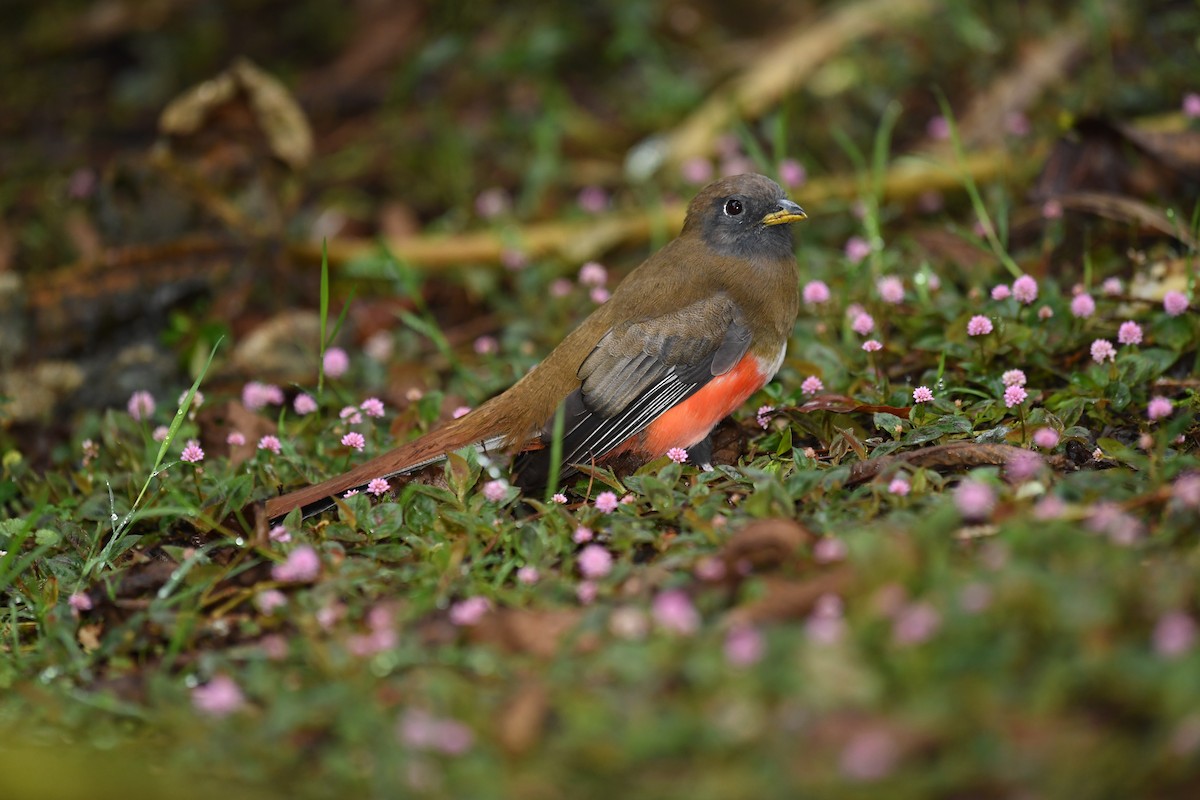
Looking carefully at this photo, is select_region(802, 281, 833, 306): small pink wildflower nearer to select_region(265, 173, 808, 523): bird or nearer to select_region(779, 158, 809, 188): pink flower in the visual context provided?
select_region(265, 173, 808, 523): bird

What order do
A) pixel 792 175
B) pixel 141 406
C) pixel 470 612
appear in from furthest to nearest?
1. pixel 792 175
2. pixel 141 406
3. pixel 470 612

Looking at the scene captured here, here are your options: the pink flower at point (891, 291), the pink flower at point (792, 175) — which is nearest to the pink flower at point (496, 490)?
the pink flower at point (891, 291)

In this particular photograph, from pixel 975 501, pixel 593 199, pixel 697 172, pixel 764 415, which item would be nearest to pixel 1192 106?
pixel 697 172

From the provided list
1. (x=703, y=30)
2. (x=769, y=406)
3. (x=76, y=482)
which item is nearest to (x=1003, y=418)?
(x=769, y=406)

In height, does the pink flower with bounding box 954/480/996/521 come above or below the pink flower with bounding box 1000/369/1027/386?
above

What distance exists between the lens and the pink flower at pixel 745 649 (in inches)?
88.0

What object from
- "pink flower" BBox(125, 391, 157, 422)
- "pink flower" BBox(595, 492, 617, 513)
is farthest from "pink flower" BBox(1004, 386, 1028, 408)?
"pink flower" BBox(125, 391, 157, 422)

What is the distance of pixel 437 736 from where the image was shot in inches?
87.9

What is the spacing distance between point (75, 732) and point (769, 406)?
216 cm

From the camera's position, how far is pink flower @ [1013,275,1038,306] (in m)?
3.99

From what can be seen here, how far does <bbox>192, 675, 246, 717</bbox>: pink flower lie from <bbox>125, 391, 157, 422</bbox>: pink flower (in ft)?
6.24

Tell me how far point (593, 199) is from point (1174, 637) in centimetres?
425

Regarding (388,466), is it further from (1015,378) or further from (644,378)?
(1015,378)

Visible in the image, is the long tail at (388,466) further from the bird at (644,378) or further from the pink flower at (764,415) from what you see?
the pink flower at (764,415)
